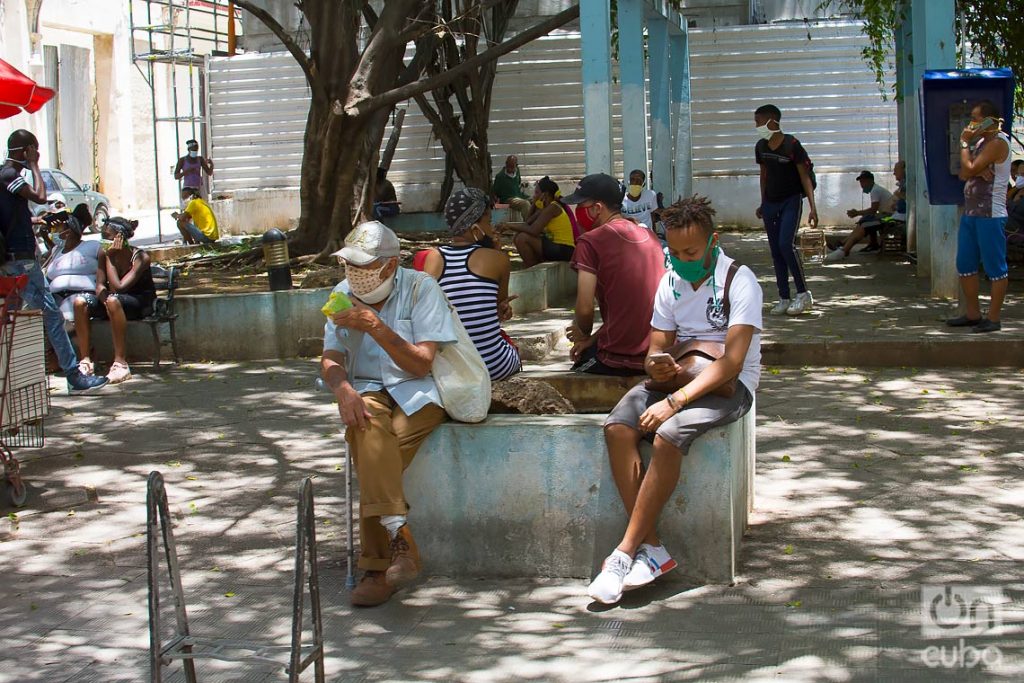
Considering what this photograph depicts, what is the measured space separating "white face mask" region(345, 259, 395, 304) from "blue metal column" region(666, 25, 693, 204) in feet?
43.1

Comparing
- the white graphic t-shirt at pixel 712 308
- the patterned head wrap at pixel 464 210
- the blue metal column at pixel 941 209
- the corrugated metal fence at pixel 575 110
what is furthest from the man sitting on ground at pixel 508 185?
the white graphic t-shirt at pixel 712 308

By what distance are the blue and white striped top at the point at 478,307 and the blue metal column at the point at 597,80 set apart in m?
5.93

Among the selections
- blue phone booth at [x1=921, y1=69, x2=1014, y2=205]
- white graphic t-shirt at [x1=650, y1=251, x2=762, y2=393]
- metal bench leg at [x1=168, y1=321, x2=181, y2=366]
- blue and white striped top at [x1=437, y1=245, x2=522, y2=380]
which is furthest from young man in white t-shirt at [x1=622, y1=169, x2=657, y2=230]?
white graphic t-shirt at [x1=650, y1=251, x2=762, y2=393]

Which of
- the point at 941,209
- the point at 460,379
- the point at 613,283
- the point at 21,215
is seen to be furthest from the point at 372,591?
the point at 941,209

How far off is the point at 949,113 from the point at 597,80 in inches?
125

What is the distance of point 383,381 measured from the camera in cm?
510

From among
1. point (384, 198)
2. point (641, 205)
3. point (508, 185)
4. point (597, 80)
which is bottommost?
point (641, 205)

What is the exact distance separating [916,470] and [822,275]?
8059 mm

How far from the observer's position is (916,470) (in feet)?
20.8

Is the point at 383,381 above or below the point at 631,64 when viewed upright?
below

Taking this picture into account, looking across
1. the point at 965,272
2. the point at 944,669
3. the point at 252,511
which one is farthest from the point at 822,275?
the point at 944,669

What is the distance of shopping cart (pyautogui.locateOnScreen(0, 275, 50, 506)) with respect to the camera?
6391 mm

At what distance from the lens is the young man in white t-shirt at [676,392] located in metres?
4.75

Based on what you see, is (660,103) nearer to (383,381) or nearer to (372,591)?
(383,381)
